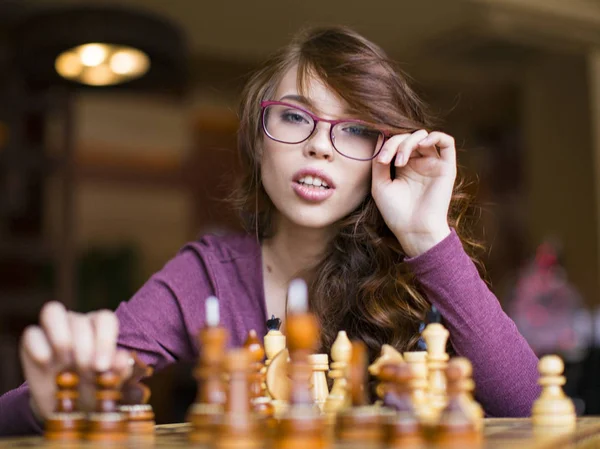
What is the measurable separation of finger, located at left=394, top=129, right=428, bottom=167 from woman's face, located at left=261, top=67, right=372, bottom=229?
88 millimetres

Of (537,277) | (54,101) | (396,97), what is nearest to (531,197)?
(537,277)

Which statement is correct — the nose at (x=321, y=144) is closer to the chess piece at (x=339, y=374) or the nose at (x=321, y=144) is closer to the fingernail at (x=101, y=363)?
the chess piece at (x=339, y=374)

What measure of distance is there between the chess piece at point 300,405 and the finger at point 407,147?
49 centimetres

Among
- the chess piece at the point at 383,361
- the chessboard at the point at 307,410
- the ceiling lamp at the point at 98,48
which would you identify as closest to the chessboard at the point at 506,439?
the chessboard at the point at 307,410

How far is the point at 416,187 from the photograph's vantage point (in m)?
1.36

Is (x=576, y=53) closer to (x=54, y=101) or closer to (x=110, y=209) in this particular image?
(x=54, y=101)

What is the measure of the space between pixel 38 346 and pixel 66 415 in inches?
3.4

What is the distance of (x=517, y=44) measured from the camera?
217 inches

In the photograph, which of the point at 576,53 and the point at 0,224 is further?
the point at 576,53

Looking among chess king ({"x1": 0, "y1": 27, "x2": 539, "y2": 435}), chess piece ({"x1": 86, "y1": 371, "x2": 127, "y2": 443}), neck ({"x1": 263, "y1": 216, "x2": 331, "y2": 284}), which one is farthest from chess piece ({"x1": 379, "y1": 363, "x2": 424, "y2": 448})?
neck ({"x1": 263, "y1": 216, "x2": 331, "y2": 284})

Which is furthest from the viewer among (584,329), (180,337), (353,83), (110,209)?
(110,209)

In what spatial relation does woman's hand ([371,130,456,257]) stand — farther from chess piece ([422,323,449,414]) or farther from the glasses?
chess piece ([422,323,449,414])

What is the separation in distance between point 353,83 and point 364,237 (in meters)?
0.27

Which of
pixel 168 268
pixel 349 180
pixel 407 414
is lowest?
pixel 407 414
